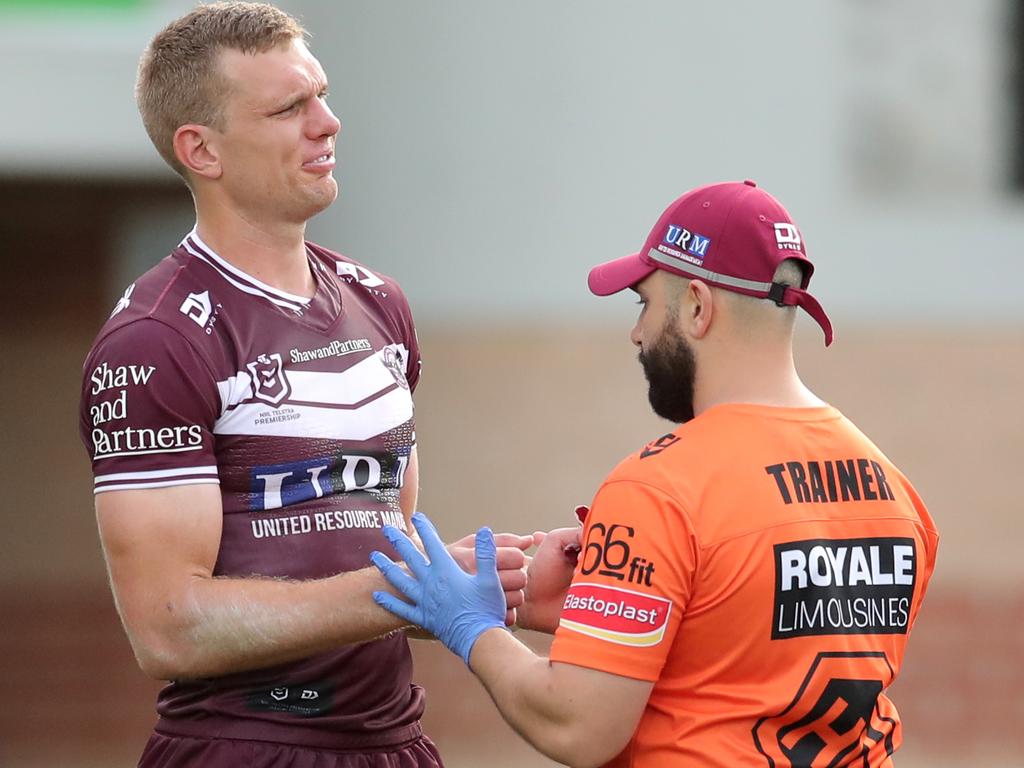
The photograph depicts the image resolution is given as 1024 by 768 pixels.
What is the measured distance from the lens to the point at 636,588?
8.97ft

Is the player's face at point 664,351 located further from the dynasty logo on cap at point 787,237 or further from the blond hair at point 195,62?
the blond hair at point 195,62

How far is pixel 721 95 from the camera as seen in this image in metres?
7.80

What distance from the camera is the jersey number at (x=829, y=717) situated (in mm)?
2814

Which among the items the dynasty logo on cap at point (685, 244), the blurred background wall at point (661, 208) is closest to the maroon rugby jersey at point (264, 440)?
the dynasty logo on cap at point (685, 244)

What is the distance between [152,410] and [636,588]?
1068mm

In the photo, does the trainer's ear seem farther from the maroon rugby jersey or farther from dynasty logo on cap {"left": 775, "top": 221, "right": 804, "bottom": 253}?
the maroon rugby jersey

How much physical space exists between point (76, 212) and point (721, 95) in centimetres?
372

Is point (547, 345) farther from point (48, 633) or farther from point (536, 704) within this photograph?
point (536, 704)

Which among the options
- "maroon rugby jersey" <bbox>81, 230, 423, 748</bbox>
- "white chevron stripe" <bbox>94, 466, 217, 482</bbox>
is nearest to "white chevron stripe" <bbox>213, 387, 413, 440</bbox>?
"maroon rugby jersey" <bbox>81, 230, 423, 748</bbox>

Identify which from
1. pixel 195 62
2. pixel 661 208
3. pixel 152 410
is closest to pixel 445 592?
pixel 152 410

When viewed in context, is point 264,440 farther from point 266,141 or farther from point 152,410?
point 266,141

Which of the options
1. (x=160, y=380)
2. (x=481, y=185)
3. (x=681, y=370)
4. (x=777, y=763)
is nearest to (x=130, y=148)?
(x=481, y=185)

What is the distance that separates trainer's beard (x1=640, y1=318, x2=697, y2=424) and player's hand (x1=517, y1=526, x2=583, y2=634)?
41 cm

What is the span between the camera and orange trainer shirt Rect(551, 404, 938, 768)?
9.02ft
